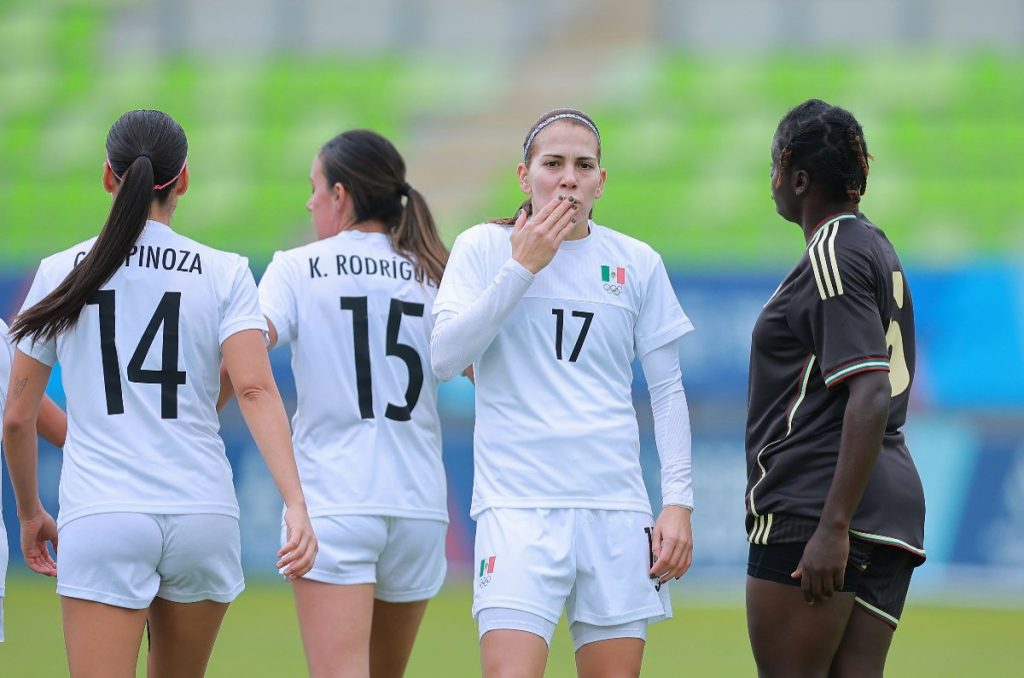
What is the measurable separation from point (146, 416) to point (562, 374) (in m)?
1.09

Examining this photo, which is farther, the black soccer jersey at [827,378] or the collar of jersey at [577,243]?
the collar of jersey at [577,243]

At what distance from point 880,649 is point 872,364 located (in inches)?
29.0

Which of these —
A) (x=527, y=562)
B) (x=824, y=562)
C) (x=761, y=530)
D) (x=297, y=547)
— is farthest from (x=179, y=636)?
(x=824, y=562)

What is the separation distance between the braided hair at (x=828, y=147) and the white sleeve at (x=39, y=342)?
1.93 metres

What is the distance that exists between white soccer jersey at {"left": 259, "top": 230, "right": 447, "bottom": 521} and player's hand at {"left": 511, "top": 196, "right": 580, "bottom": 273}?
2.98ft

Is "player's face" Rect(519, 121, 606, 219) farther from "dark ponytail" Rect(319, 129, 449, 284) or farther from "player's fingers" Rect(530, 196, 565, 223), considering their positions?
"dark ponytail" Rect(319, 129, 449, 284)

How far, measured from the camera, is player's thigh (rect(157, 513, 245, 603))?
3533 millimetres

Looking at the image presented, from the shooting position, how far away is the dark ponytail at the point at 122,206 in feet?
11.5

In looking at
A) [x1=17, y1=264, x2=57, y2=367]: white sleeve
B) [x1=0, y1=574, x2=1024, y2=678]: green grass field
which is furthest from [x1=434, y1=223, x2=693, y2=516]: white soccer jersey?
[x1=0, y1=574, x2=1024, y2=678]: green grass field

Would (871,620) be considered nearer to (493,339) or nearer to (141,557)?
(493,339)

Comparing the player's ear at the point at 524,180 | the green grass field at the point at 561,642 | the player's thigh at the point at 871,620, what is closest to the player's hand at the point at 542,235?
the player's ear at the point at 524,180

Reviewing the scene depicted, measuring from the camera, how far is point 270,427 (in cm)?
359

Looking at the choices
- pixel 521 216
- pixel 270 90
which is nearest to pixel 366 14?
pixel 270 90

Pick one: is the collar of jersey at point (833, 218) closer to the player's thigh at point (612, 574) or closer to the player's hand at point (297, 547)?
the player's thigh at point (612, 574)
